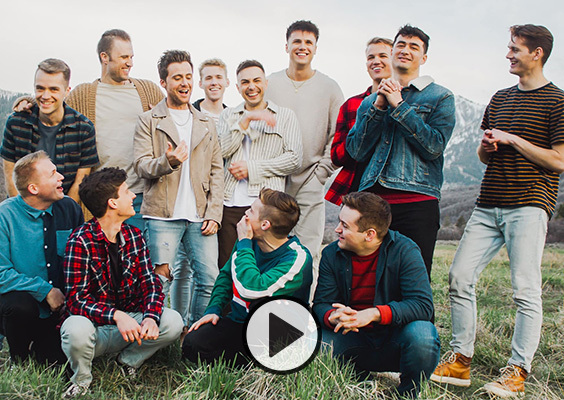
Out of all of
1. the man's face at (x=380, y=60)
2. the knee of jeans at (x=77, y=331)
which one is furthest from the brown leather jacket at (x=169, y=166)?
the man's face at (x=380, y=60)

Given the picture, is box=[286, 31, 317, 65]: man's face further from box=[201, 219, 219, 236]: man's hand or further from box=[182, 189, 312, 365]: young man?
box=[182, 189, 312, 365]: young man

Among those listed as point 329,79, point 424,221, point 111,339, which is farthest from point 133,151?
point 424,221

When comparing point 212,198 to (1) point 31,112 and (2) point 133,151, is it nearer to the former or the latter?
(2) point 133,151

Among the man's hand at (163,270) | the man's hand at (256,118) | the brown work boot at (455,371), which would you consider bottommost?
the brown work boot at (455,371)

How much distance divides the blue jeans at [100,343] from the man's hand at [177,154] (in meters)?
1.22

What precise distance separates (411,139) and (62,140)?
2.89 metres

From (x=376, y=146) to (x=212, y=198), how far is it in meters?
1.52

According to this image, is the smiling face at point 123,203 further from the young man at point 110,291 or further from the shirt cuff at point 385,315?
the shirt cuff at point 385,315

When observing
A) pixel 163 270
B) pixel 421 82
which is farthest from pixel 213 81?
pixel 421 82

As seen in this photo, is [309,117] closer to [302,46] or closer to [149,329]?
[302,46]

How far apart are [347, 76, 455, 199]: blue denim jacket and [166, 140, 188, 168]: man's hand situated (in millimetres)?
1386

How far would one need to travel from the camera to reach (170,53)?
451cm

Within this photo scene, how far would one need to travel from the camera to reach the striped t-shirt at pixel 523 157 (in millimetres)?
3605

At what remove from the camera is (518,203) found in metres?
3.62
